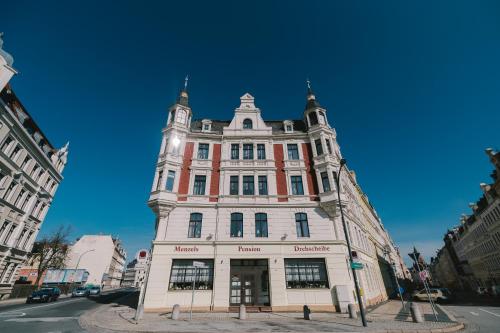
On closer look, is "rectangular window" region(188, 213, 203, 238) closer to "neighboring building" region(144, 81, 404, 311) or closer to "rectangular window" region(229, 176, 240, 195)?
"neighboring building" region(144, 81, 404, 311)

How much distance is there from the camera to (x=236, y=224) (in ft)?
64.8

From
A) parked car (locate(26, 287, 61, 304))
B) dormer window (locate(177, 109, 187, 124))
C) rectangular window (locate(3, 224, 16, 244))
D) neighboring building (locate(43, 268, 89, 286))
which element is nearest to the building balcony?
dormer window (locate(177, 109, 187, 124))

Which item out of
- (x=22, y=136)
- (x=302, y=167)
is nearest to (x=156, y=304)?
(x=302, y=167)

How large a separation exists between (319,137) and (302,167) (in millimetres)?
3620

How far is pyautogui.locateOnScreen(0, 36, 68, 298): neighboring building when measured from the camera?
1038 inches

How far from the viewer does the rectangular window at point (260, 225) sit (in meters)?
19.5

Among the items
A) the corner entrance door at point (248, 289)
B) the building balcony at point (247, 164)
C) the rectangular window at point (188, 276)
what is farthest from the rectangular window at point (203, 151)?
the corner entrance door at point (248, 289)

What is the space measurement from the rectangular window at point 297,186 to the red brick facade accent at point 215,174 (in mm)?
7079

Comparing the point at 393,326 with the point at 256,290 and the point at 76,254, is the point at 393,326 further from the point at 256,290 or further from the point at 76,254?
the point at 76,254

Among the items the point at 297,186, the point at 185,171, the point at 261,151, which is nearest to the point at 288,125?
the point at 261,151

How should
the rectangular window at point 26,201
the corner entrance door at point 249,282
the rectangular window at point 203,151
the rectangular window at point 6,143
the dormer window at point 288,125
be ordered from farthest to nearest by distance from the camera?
the rectangular window at point 26,201 < the rectangular window at point 6,143 < the dormer window at point 288,125 < the rectangular window at point 203,151 < the corner entrance door at point 249,282

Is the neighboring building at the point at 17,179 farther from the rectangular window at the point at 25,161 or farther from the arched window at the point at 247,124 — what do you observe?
the arched window at the point at 247,124

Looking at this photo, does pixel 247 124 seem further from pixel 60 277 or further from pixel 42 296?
pixel 60 277

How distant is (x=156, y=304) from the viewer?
16.7 m
